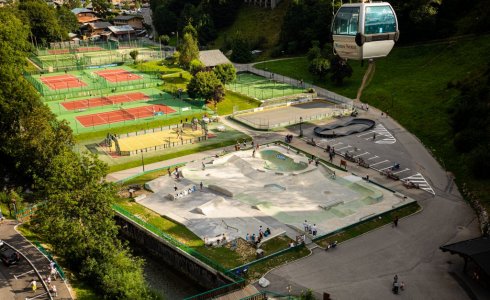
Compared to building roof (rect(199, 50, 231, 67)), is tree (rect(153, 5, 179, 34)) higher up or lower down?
higher up

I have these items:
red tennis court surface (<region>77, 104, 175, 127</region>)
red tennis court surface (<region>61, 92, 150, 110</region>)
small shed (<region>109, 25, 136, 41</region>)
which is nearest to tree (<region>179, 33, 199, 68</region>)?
red tennis court surface (<region>61, 92, 150, 110</region>)

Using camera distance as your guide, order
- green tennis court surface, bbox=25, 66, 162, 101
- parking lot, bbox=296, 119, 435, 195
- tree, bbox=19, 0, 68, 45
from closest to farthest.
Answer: parking lot, bbox=296, 119, 435, 195, green tennis court surface, bbox=25, 66, 162, 101, tree, bbox=19, 0, 68, 45

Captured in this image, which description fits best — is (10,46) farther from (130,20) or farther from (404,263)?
(130,20)

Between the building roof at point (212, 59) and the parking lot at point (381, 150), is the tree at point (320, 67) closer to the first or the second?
the building roof at point (212, 59)

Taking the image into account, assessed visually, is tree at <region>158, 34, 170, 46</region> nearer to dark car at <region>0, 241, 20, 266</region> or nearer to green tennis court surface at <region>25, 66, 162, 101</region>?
green tennis court surface at <region>25, 66, 162, 101</region>

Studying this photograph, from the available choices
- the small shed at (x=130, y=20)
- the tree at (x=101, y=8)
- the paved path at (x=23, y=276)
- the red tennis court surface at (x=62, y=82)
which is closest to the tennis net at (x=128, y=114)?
the red tennis court surface at (x=62, y=82)

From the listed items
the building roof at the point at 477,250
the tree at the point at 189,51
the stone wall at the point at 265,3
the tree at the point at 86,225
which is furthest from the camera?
the stone wall at the point at 265,3
